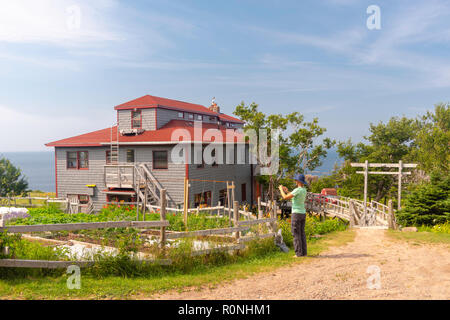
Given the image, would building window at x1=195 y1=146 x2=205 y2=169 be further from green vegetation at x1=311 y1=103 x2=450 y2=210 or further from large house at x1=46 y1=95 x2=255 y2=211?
green vegetation at x1=311 y1=103 x2=450 y2=210

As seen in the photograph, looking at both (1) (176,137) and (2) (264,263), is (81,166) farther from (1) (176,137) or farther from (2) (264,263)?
(2) (264,263)

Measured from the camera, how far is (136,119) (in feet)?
88.9

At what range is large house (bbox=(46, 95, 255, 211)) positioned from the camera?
23312 millimetres

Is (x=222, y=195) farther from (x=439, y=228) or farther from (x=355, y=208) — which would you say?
(x=439, y=228)

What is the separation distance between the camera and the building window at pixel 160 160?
23689 mm

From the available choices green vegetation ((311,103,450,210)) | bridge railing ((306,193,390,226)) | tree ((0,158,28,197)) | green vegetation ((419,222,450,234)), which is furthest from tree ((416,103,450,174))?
tree ((0,158,28,197))

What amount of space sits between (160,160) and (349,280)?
59.9ft

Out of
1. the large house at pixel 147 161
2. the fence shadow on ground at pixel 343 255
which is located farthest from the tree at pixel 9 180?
the fence shadow on ground at pixel 343 255

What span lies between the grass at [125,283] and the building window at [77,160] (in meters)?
21.1

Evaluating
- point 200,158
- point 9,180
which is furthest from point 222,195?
point 9,180

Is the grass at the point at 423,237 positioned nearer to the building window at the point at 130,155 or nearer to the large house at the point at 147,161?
the large house at the point at 147,161

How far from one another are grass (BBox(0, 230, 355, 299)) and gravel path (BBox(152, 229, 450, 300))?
0.32 m

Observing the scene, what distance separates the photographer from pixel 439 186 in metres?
15.6
